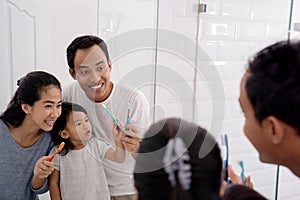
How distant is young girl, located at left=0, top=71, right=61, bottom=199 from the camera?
106 cm

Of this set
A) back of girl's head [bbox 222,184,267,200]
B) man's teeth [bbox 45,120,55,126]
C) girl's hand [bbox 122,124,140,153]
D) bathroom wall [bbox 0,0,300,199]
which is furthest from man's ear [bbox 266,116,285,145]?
man's teeth [bbox 45,120,55,126]

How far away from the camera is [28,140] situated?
1147 millimetres

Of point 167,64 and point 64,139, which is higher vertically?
point 167,64

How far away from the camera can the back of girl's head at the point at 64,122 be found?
1.10m

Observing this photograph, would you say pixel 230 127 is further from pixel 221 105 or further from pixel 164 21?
pixel 164 21

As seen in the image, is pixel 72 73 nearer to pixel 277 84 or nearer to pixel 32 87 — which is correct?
pixel 32 87

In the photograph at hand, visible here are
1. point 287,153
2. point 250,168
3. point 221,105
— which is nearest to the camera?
point 287,153

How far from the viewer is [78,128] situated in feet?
3.60

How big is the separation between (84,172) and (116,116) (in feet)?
0.66

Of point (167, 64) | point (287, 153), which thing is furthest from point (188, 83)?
point (287, 153)

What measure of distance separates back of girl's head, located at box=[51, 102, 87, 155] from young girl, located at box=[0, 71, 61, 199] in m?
0.03

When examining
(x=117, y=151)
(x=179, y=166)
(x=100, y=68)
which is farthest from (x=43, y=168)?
(x=179, y=166)

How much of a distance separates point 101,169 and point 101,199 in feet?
0.31

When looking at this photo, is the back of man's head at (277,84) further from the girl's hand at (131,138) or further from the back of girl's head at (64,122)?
the back of girl's head at (64,122)
